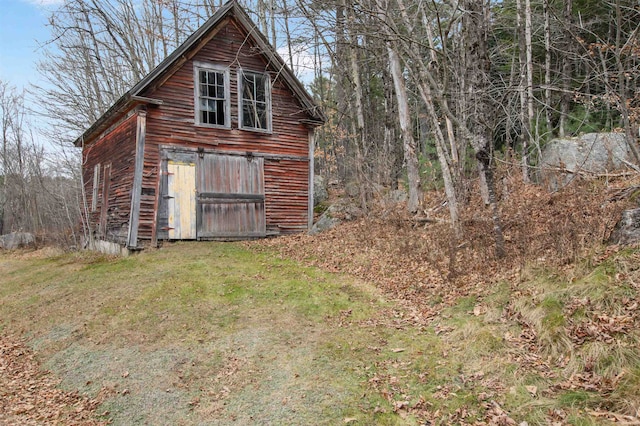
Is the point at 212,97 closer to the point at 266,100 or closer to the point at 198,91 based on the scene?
the point at 198,91

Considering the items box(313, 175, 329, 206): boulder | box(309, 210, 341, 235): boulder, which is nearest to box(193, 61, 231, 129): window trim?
box(309, 210, 341, 235): boulder

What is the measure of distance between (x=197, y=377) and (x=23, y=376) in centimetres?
297

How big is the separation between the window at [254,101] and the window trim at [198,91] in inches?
18.5

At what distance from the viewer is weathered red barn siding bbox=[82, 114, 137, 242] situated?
12.9 meters

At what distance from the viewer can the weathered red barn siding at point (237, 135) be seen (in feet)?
40.7

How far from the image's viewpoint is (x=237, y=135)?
1368 centimetres

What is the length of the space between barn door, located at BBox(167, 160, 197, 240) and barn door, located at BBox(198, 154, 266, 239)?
24 centimetres

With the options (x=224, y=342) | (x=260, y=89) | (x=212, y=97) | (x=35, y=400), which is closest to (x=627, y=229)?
(x=224, y=342)

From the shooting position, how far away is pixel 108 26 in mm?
21000

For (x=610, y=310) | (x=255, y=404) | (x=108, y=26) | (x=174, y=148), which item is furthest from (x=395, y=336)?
(x=108, y=26)

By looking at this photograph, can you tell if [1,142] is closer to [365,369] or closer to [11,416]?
[11,416]

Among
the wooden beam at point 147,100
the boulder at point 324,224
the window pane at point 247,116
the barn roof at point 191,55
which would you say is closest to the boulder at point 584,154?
the boulder at point 324,224

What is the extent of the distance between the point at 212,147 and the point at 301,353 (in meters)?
9.58

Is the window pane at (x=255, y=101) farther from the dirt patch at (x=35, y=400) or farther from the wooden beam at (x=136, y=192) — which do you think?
the dirt patch at (x=35, y=400)
